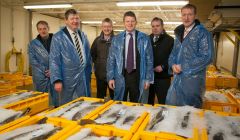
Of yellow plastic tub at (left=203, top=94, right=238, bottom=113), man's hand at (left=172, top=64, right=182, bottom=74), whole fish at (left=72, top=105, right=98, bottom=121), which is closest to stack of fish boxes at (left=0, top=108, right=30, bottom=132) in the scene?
whole fish at (left=72, top=105, right=98, bottom=121)

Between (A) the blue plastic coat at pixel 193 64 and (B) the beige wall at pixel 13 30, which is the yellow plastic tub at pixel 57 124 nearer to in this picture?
(A) the blue plastic coat at pixel 193 64

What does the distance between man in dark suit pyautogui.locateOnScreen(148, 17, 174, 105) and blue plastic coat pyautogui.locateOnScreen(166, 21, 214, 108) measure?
82 cm

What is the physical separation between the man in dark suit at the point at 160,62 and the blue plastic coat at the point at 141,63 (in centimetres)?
58

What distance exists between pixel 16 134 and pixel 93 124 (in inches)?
19.0

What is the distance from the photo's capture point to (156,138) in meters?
1.32

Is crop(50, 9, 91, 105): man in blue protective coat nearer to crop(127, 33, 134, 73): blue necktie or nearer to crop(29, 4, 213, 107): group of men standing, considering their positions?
crop(29, 4, 213, 107): group of men standing

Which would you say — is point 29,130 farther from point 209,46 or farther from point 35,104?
point 209,46

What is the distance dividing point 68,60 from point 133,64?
928 millimetres

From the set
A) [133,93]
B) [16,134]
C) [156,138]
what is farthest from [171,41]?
[16,134]

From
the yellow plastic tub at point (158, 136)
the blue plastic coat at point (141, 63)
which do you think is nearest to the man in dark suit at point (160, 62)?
the blue plastic coat at point (141, 63)

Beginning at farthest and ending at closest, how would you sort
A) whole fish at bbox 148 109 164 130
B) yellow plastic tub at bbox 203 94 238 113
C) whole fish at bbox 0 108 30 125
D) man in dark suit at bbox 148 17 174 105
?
1. man in dark suit at bbox 148 17 174 105
2. yellow plastic tub at bbox 203 94 238 113
3. whole fish at bbox 0 108 30 125
4. whole fish at bbox 148 109 164 130

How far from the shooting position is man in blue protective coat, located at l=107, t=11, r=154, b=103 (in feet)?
10.3

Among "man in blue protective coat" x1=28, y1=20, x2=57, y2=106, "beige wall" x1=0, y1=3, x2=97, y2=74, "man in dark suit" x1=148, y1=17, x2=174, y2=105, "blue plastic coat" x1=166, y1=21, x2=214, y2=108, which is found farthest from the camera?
"beige wall" x1=0, y1=3, x2=97, y2=74

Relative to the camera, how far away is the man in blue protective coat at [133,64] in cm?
315
